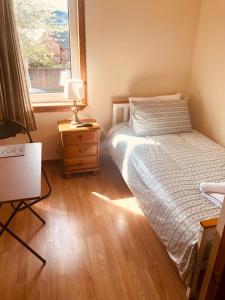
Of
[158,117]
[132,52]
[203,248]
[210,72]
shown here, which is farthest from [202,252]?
[132,52]

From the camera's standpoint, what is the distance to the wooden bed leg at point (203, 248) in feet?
4.04

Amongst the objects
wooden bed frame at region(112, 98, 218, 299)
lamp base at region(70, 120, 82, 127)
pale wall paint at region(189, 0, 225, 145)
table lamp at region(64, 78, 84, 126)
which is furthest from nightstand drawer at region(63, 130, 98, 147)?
wooden bed frame at region(112, 98, 218, 299)

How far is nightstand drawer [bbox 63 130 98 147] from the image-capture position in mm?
2510

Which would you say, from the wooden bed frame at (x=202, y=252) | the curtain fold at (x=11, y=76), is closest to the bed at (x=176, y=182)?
the wooden bed frame at (x=202, y=252)

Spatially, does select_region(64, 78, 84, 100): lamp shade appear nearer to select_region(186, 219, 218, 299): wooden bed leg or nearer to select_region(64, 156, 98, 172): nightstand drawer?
select_region(64, 156, 98, 172): nightstand drawer

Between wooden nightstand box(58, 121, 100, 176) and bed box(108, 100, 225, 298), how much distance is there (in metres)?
0.22

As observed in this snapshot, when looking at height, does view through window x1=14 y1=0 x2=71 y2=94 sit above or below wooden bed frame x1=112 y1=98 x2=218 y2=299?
above

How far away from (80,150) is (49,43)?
116cm

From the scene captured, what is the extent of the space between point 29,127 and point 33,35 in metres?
0.93

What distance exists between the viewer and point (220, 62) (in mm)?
2461

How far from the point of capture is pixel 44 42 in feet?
8.29

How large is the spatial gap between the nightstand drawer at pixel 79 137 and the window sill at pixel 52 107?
42cm

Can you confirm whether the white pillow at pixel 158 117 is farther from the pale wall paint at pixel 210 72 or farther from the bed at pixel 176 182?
the pale wall paint at pixel 210 72

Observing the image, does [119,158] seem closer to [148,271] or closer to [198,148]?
[198,148]
